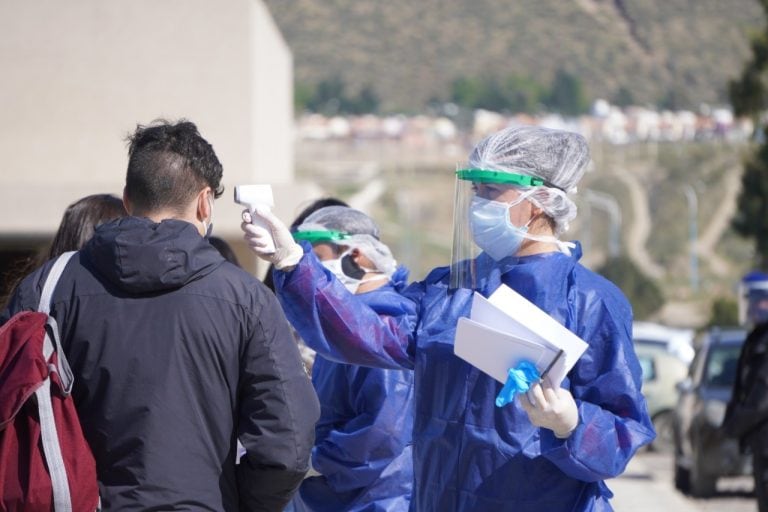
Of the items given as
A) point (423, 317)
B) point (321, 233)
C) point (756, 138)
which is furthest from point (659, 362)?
point (423, 317)

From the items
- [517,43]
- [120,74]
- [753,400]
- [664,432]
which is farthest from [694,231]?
[753,400]

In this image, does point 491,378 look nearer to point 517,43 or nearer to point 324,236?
point 324,236

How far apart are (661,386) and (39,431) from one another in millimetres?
18470

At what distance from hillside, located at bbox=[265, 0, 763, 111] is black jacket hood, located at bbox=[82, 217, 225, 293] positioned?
122156mm

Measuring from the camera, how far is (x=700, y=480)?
14750 mm

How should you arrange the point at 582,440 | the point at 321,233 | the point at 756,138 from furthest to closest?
the point at 756,138 < the point at 321,233 < the point at 582,440

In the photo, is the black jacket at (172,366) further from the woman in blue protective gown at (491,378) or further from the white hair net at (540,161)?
the white hair net at (540,161)

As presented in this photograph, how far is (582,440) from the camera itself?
3.70 metres

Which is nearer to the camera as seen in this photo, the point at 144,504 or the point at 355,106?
the point at 144,504

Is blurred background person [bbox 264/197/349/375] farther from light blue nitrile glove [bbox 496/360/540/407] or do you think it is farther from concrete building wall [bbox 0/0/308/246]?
concrete building wall [bbox 0/0/308/246]

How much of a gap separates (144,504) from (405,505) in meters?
2.02

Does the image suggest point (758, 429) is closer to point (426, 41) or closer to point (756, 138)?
point (756, 138)

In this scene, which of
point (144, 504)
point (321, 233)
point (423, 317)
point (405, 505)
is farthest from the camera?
point (321, 233)

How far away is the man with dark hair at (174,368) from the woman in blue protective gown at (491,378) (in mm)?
318
